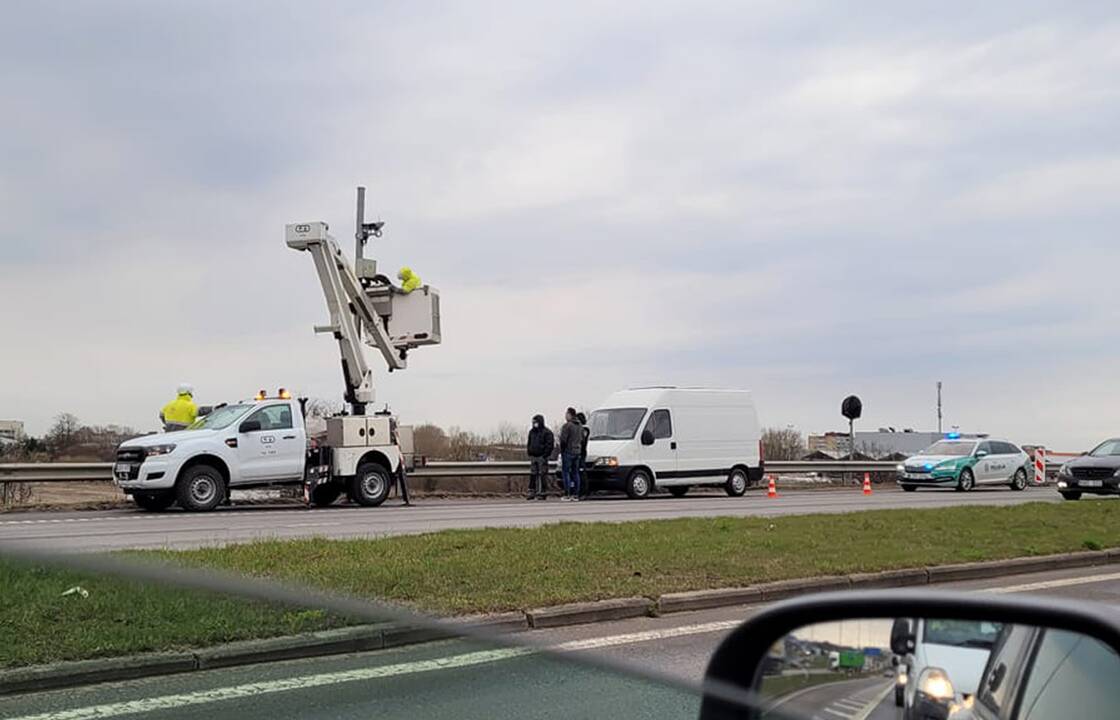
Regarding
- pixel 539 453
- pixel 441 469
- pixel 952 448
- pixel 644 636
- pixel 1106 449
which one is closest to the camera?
pixel 644 636

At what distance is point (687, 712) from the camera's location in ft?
5.83

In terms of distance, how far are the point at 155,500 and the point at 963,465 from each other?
21017mm

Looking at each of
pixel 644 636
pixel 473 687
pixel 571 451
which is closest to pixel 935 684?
pixel 473 687

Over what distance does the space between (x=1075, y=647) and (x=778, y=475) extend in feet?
107

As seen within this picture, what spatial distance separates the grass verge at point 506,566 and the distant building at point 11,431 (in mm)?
11468

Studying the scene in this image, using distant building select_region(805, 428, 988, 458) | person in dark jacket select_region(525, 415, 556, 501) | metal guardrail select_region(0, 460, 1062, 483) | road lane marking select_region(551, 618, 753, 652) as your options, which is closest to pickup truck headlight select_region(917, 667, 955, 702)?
road lane marking select_region(551, 618, 753, 652)

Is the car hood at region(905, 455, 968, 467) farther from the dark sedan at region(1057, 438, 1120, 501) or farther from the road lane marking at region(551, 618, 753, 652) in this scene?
the road lane marking at region(551, 618, 753, 652)

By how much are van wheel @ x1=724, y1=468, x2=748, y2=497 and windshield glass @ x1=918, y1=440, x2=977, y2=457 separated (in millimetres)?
7291

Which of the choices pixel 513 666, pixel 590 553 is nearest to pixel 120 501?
pixel 590 553

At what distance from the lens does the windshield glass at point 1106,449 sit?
80.2 feet

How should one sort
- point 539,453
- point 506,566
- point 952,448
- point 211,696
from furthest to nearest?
point 952,448, point 539,453, point 506,566, point 211,696

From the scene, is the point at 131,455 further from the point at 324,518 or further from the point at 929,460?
the point at 929,460

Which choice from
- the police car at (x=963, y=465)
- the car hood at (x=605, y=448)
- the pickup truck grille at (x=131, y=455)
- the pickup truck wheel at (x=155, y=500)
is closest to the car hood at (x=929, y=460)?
the police car at (x=963, y=465)

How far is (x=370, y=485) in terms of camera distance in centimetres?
1914
